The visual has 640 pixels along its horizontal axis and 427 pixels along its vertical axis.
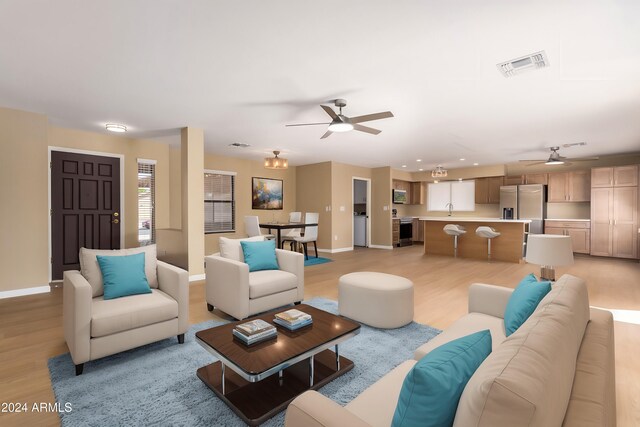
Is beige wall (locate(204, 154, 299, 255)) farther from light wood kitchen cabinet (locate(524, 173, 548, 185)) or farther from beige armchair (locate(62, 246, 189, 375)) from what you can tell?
light wood kitchen cabinet (locate(524, 173, 548, 185))

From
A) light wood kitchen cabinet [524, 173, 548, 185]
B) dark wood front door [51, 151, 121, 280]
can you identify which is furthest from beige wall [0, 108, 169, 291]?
light wood kitchen cabinet [524, 173, 548, 185]

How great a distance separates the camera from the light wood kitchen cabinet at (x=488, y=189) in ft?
29.8

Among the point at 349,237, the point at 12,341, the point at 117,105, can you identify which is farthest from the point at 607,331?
the point at 349,237

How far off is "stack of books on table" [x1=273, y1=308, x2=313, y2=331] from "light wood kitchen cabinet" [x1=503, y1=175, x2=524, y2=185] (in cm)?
866

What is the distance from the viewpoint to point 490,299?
2379 mm

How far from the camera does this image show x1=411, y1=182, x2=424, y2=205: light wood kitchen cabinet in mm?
10703

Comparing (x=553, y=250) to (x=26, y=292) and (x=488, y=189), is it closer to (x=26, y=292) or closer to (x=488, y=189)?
(x=26, y=292)

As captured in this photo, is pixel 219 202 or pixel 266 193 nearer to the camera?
pixel 219 202

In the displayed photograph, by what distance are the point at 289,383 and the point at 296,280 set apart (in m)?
1.70

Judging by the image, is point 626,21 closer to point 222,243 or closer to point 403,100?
point 403,100

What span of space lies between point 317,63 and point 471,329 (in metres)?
2.47

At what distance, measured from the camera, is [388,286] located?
121 inches

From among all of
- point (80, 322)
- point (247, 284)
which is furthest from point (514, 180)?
point (80, 322)

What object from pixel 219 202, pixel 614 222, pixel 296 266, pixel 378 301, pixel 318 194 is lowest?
pixel 378 301
